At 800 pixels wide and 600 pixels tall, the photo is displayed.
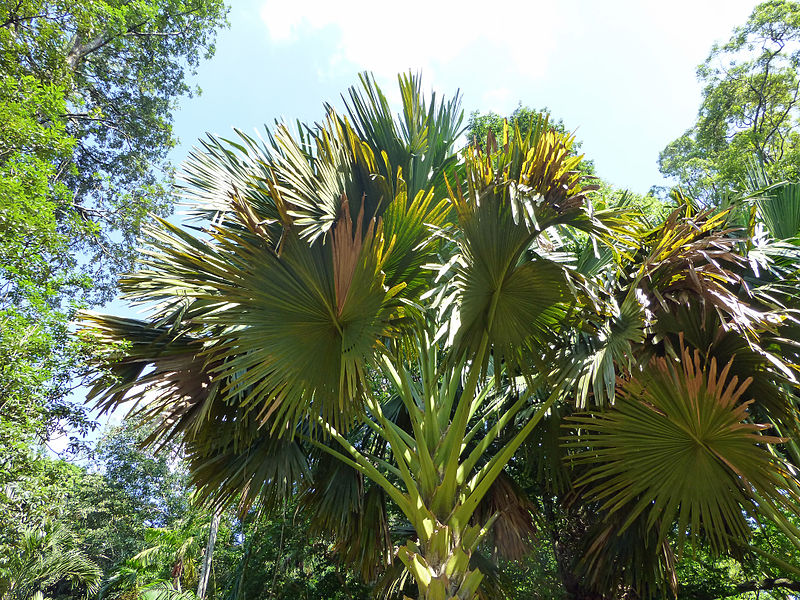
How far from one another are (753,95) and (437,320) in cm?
1517

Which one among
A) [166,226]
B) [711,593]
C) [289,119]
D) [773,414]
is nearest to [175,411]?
[166,226]

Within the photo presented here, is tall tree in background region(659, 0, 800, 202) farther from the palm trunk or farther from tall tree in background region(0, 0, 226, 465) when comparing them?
tall tree in background region(0, 0, 226, 465)

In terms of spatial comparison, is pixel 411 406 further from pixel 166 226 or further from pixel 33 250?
pixel 33 250

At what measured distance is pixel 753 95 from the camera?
13.5 meters

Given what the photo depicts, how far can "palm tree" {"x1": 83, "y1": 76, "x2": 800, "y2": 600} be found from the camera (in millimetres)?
3119

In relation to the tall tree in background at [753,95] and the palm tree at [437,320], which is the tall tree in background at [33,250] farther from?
the tall tree in background at [753,95]

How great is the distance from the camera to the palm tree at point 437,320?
3.12 m

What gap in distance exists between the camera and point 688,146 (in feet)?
50.9

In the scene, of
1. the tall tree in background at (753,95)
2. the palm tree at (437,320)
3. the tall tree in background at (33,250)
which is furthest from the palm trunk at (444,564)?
the tall tree in background at (753,95)

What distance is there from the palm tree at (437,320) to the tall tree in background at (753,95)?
10.6m

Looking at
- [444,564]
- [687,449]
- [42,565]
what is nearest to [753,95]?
[687,449]

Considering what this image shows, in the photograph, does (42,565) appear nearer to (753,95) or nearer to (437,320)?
(437,320)

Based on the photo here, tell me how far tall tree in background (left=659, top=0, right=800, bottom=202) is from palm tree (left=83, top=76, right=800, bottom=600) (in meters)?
10.6

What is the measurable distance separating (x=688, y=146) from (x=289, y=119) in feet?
51.2
